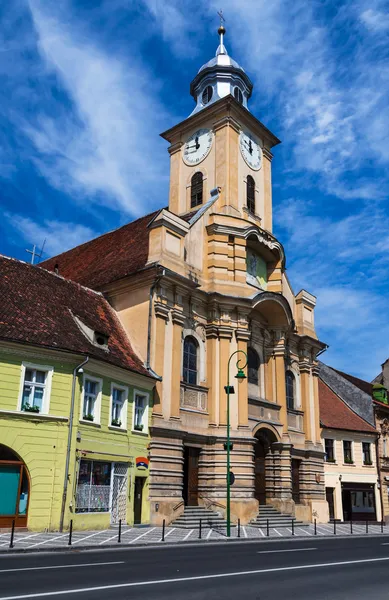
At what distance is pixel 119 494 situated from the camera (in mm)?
24953

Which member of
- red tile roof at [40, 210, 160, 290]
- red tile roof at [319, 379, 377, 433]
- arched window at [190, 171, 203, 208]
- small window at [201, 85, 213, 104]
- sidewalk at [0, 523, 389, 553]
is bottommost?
sidewalk at [0, 523, 389, 553]

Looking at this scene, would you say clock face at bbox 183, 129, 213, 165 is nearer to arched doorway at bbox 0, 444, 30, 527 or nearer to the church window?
the church window

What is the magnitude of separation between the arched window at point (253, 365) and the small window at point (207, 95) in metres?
18.0

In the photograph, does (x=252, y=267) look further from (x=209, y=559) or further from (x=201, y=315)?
(x=209, y=559)

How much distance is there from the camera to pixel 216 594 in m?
9.41

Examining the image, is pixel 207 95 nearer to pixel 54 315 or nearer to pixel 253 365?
pixel 253 365

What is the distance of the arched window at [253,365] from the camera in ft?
114

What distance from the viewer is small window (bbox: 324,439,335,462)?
43.1 meters

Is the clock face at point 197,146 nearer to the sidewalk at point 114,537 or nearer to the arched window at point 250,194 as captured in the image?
the arched window at point 250,194

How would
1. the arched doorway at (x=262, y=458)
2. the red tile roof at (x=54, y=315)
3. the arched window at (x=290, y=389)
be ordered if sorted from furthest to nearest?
1. the arched window at (x=290, y=389)
2. the arched doorway at (x=262, y=458)
3. the red tile roof at (x=54, y=315)

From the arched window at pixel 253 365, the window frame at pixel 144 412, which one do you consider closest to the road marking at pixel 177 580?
the window frame at pixel 144 412

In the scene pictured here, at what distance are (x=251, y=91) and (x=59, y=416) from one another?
3000 centimetres

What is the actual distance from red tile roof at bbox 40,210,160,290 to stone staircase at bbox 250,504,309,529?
14243mm

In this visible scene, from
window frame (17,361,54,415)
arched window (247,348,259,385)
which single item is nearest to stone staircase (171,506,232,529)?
arched window (247,348,259,385)
